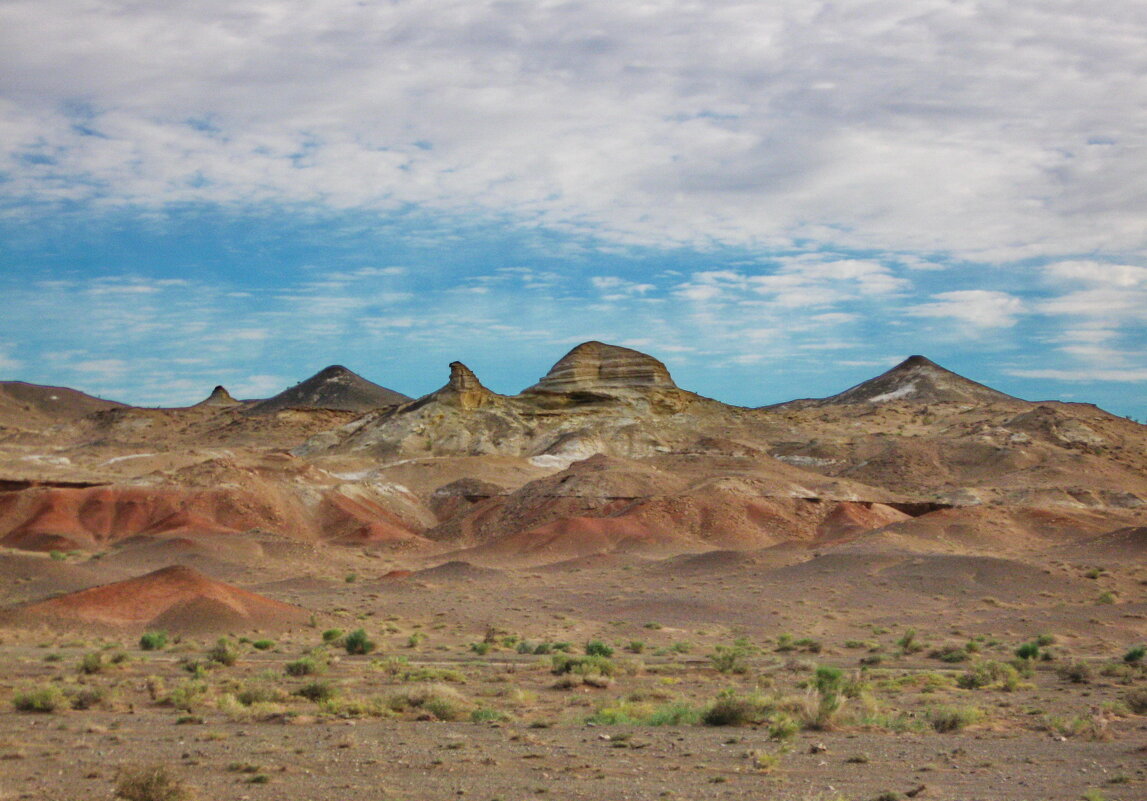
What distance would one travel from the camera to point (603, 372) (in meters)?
118

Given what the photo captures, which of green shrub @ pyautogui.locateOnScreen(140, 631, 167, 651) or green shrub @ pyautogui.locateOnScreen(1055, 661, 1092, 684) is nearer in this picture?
Answer: green shrub @ pyautogui.locateOnScreen(1055, 661, 1092, 684)

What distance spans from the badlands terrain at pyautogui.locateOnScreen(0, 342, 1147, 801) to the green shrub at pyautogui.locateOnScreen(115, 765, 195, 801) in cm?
3

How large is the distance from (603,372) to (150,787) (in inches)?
4189

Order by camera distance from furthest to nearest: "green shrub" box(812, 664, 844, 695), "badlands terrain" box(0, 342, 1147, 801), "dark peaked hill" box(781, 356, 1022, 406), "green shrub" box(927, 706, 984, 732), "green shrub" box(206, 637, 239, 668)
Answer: "dark peaked hill" box(781, 356, 1022, 406), "green shrub" box(206, 637, 239, 668), "green shrub" box(812, 664, 844, 695), "green shrub" box(927, 706, 984, 732), "badlands terrain" box(0, 342, 1147, 801)

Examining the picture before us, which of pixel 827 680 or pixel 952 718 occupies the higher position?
pixel 952 718

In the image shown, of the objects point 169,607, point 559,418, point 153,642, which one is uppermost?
point 559,418

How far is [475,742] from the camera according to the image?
57.3ft

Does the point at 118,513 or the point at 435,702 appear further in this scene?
the point at 118,513

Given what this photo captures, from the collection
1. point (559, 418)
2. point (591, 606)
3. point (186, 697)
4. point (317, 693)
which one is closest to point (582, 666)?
point (317, 693)

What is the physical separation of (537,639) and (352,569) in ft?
93.4

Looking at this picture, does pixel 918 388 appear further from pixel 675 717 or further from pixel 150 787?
pixel 150 787

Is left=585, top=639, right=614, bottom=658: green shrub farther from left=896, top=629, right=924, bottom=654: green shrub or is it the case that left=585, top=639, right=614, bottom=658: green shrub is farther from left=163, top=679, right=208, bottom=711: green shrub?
left=163, top=679, right=208, bottom=711: green shrub

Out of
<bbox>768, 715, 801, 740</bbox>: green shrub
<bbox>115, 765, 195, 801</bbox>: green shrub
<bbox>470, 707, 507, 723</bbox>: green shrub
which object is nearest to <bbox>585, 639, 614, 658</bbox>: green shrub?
<bbox>470, 707, 507, 723</bbox>: green shrub

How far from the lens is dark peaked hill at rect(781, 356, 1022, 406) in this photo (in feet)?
523
